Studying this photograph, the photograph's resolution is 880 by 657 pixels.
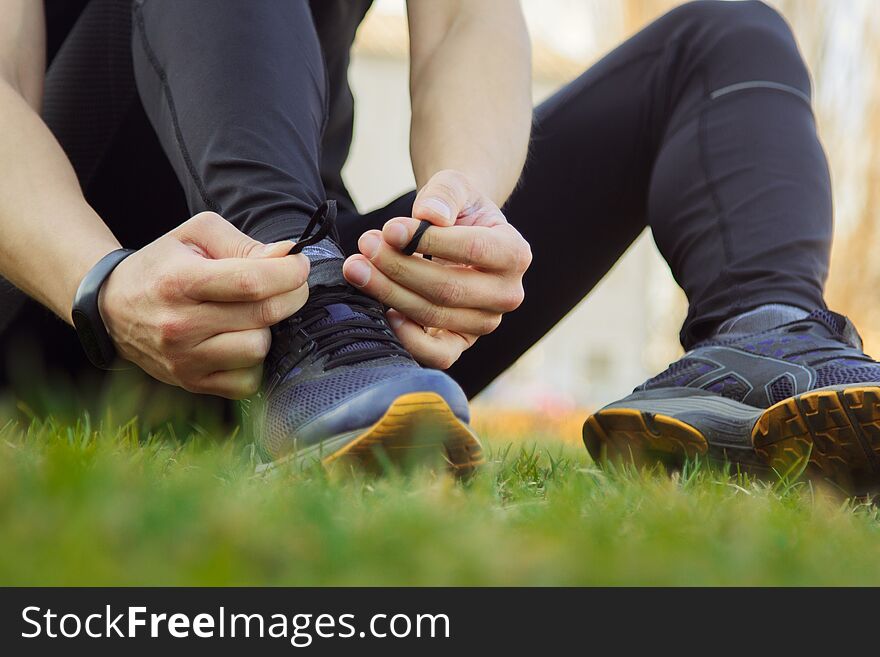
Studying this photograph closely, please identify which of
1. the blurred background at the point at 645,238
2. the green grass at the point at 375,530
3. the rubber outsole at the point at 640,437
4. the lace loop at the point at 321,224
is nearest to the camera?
the green grass at the point at 375,530

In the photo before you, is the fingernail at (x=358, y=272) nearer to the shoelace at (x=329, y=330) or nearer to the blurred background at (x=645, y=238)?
the shoelace at (x=329, y=330)

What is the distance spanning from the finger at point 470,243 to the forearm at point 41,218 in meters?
0.38

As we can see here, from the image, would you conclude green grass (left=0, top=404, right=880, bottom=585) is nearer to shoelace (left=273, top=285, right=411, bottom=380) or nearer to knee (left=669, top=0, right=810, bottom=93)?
shoelace (left=273, top=285, right=411, bottom=380)

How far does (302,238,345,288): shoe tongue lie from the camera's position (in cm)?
123

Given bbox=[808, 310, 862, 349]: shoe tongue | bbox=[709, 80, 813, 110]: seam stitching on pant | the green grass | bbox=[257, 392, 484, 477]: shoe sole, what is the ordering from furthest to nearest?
bbox=[709, 80, 813, 110]: seam stitching on pant → bbox=[808, 310, 862, 349]: shoe tongue → bbox=[257, 392, 484, 477]: shoe sole → the green grass

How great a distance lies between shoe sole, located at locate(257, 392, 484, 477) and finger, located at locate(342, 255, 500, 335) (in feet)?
0.78

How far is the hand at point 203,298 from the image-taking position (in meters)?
1.07

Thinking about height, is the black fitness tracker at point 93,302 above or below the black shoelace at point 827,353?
above

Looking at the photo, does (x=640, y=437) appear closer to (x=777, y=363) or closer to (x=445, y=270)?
(x=777, y=363)

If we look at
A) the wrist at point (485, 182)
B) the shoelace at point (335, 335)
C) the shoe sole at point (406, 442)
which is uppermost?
the wrist at point (485, 182)

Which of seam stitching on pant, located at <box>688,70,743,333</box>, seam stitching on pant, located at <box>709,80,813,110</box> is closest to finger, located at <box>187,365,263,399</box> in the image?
seam stitching on pant, located at <box>688,70,743,333</box>

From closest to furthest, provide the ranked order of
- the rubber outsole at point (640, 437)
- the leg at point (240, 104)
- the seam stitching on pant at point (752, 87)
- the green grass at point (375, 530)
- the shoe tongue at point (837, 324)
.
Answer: the green grass at point (375, 530) → the leg at point (240, 104) → the rubber outsole at point (640, 437) → the shoe tongue at point (837, 324) → the seam stitching on pant at point (752, 87)

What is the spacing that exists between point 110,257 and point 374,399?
0.39 m

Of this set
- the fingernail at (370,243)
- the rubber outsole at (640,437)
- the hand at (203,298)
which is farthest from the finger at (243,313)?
the rubber outsole at (640,437)
